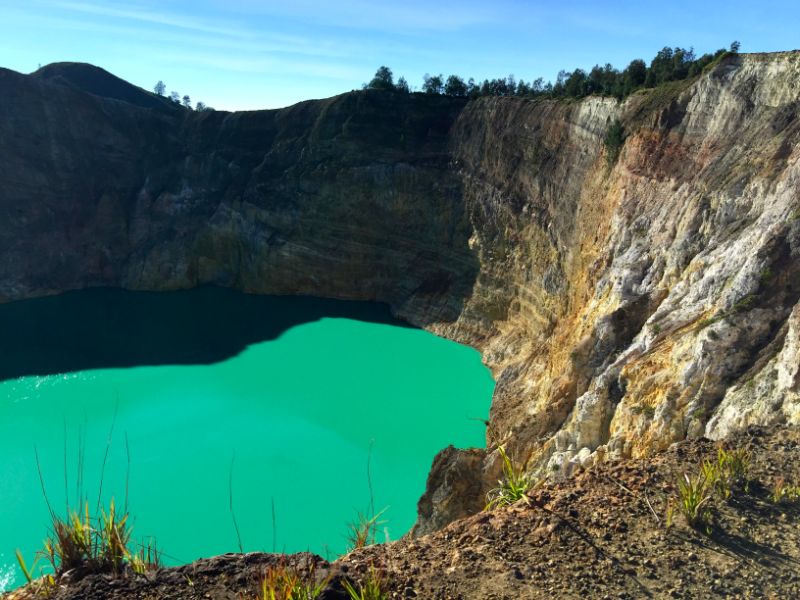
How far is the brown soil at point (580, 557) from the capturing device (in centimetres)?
473

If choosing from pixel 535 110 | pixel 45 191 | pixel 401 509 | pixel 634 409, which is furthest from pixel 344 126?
pixel 634 409

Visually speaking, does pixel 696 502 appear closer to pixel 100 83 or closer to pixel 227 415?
pixel 227 415

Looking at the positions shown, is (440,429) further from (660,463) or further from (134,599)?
(134,599)

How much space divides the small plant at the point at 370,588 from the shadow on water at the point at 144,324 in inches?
871

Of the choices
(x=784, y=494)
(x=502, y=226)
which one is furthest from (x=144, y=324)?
(x=784, y=494)

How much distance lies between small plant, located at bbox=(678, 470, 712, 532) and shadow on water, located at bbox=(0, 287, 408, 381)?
22518mm

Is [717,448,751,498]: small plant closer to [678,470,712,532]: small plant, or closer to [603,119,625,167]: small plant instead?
[678,470,712,532]: small plant

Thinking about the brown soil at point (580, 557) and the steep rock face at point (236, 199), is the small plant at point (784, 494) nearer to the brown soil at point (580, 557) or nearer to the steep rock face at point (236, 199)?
the brown soil at point (580, 557)

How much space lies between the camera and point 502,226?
2728 centimetres

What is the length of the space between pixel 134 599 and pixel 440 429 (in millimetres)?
14751

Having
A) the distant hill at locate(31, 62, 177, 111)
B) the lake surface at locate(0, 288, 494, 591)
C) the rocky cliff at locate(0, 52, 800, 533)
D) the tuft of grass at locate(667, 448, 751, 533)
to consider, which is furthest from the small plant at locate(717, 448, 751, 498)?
the distant hill at locate(31, 62, 177, 111)

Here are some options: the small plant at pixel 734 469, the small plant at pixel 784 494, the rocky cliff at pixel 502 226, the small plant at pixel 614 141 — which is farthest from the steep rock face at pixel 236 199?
the small plant at pixel 784 494

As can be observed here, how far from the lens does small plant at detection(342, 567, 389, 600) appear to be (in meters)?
4.50

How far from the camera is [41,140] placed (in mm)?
38438
